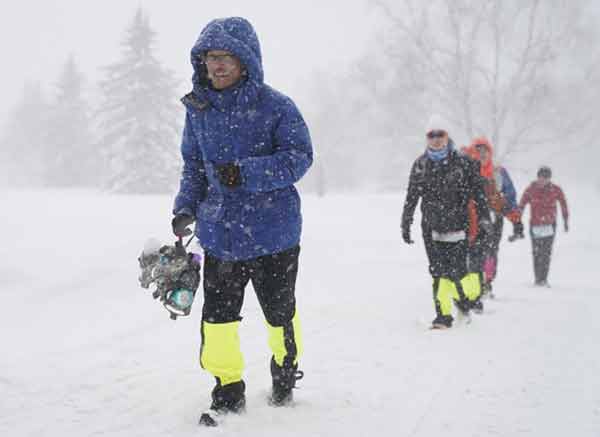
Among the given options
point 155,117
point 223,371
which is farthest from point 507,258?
point 155,117

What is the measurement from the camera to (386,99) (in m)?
27.4

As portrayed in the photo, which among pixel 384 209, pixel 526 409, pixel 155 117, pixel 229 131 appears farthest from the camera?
pixel 155 117

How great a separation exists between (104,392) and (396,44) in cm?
2435

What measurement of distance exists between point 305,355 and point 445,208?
2.43m

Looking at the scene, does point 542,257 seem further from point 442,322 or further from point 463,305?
point 442,322

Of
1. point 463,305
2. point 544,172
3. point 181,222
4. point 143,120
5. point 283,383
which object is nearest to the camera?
point 181,222

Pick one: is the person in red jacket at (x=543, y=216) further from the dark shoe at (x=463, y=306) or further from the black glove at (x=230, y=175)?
the black glove at (x=230, y=175)

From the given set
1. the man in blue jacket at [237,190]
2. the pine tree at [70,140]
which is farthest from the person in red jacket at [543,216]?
the pine tree at [70,140]

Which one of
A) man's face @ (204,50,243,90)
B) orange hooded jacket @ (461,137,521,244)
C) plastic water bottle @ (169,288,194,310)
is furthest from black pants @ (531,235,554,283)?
man's face @ (204,50,243,90)

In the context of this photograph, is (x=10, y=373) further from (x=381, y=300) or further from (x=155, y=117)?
(x=155, y=117)

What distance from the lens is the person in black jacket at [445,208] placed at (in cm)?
638

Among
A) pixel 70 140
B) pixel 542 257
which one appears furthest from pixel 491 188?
pixel 70 140

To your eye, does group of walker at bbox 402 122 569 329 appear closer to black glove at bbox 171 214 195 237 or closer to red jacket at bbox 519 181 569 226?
black glove at bbox 171 214 195 237

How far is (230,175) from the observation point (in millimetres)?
3127
